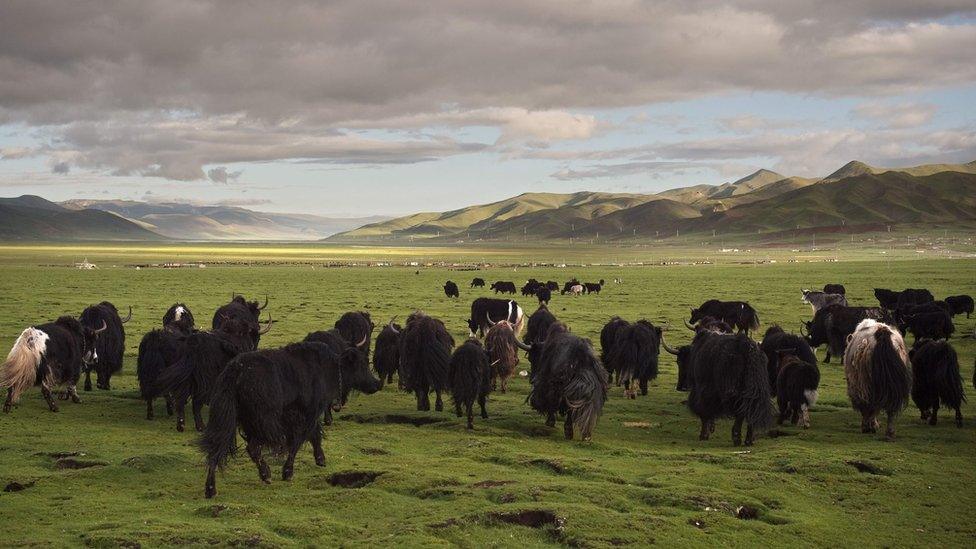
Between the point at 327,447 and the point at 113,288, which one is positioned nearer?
the point at 327,447

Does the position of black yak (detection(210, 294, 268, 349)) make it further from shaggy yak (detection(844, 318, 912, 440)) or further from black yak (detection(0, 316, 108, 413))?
shaggy yak (detection(844, 318, 912, 440))

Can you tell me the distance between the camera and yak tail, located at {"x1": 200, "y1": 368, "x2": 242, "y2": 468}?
→ 845 cm

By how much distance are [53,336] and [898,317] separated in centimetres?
2113

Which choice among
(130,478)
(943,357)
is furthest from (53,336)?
(943,357)

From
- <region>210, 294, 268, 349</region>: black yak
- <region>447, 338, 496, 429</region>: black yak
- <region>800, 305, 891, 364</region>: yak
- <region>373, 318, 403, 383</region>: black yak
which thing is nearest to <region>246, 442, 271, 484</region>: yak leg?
<region>447, 338, 496, 429</region>: black yak

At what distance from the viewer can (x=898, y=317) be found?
22734 millimetres

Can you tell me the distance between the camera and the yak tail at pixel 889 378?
38.0 feet

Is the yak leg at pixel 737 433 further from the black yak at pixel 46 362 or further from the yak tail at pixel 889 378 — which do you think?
the black yak at pixel 46 362

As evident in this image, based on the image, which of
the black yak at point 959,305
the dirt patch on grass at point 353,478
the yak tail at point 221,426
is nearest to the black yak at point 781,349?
the dirt patch on grass at point 353,478

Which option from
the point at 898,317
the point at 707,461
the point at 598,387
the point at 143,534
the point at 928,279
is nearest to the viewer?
the point at 143,534

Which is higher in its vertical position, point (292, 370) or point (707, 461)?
point (292, 370)

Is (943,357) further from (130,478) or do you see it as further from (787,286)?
(787,286)

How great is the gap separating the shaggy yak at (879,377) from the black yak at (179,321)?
11310 mm

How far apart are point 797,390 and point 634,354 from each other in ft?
11.0
